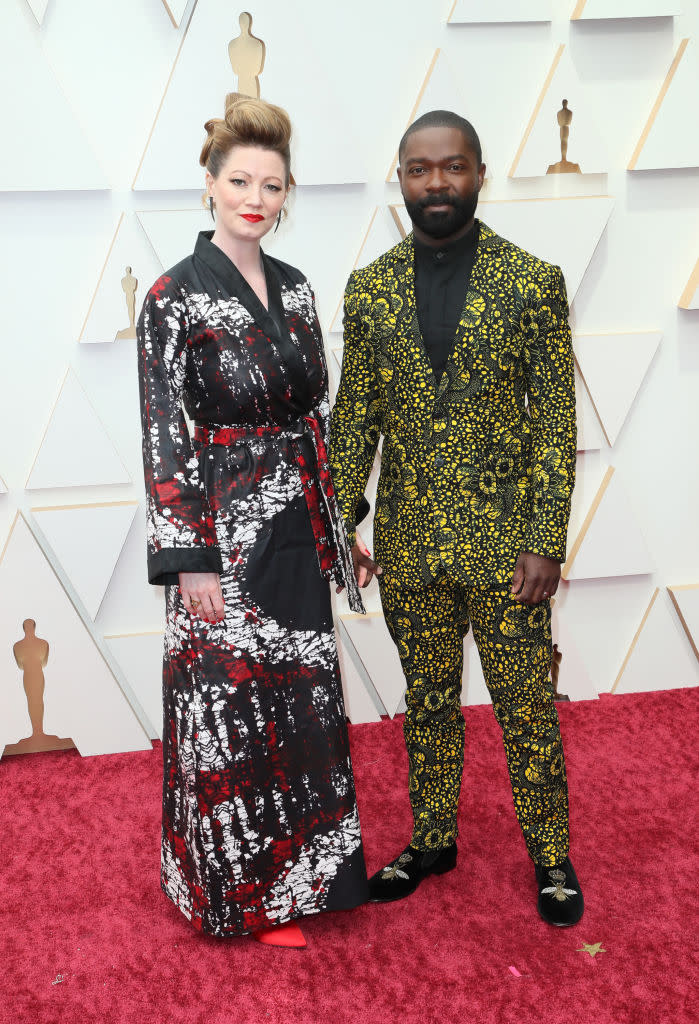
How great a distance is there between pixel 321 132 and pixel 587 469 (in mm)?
1159

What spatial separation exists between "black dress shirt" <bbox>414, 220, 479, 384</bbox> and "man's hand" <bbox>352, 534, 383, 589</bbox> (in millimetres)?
399

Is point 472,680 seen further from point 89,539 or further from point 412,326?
point 412,326

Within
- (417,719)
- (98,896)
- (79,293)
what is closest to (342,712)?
(417,719)

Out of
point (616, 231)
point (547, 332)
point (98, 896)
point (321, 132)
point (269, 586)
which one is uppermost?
point (321, 132)

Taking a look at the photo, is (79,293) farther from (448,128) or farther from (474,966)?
(474,966)

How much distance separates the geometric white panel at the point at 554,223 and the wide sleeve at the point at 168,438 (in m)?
1.06

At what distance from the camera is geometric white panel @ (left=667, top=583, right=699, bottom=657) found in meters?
2.71

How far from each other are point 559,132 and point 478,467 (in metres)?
1.23

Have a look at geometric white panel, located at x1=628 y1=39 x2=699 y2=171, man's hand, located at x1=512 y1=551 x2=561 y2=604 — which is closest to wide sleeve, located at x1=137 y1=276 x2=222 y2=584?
man's hand, located at x1=512 y1=551 x2=561 y2=604

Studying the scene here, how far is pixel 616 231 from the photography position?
2.48 metres

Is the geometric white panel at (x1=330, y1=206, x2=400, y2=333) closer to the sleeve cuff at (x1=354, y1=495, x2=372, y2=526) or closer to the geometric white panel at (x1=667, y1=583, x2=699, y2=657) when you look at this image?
the sleeve cuff at (x1=354, y1=495, x2=372, y2=526)

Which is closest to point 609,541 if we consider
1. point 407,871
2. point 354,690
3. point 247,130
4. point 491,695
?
point 354,690

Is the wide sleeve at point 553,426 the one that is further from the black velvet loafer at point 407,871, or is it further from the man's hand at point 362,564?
the black velvet loafer at point 407,871

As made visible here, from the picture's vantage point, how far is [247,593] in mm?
1656
